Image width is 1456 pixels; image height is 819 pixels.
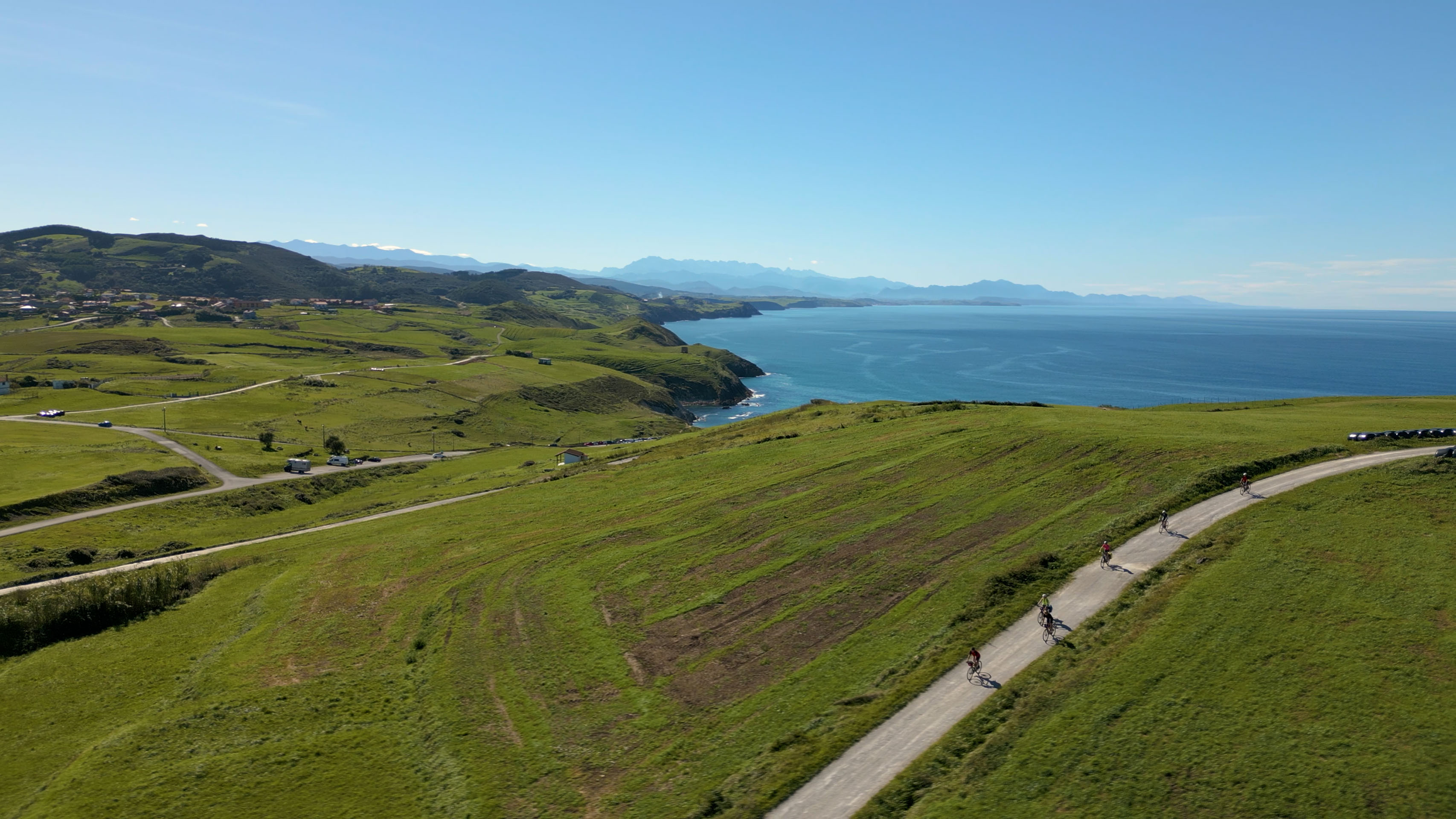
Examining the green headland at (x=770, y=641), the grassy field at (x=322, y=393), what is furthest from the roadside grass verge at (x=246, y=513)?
the grassy field at (x=322, y=393)

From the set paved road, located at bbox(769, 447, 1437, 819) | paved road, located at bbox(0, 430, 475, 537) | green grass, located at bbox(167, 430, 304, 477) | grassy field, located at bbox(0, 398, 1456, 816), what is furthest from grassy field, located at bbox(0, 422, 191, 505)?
paved road, located at bbox(769, 447, 1437, 819)

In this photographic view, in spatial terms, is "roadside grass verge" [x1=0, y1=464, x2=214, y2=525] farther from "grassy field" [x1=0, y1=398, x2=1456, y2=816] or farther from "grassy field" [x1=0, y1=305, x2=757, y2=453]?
"grassy field" [x1=0, y1=305, x2=757, y2=453]

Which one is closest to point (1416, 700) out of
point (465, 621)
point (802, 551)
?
point (802, 551)

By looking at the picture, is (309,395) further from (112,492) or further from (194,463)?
(112,492)

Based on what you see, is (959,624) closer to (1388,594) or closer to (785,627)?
(785,627)

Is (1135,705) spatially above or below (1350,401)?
below

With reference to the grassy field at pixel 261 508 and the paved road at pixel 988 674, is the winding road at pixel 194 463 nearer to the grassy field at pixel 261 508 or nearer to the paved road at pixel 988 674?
the grassy field at pixel 261 508
